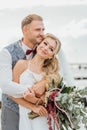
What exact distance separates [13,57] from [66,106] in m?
0.41

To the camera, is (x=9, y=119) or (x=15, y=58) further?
(x=9, y=119)

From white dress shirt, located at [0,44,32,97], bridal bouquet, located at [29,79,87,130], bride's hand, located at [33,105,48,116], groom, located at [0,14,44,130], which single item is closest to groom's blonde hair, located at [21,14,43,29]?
groom, located at [0,14,44,130]

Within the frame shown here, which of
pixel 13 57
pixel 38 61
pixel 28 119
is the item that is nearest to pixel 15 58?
pixel 13 57

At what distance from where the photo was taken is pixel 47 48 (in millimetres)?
2395

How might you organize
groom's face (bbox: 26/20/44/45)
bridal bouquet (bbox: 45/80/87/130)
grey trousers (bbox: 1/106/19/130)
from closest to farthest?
bridal bouquet (bbox: 45/80/87/130), groom's face (bbox: 26/20/44/45), grey trousers (bbox: 1/106/19/130)

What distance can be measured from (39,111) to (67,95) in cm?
17

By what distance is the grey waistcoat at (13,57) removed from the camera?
2.48 m

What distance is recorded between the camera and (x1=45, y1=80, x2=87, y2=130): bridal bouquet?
234 cm

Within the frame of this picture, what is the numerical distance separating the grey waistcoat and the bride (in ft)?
0.24

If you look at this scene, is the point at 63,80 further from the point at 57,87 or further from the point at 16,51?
the point at 16,51

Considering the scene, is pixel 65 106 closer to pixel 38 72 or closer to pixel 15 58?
pixel 38 72

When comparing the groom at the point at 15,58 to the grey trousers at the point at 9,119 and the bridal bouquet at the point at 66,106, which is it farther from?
the bridal bouquet at the point at 66,106

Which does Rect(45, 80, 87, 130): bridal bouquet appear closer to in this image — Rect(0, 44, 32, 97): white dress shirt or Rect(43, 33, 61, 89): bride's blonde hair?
Rect(43, 33, 61, 89): bride's blonde hair

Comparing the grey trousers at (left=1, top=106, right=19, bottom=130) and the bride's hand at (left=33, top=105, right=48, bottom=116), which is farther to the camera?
the grey trousers at (left=1, top=106, right=19, bottom=130)
